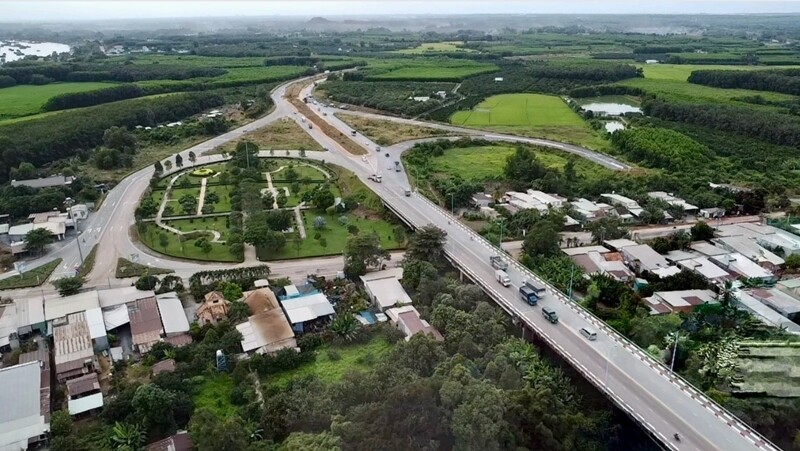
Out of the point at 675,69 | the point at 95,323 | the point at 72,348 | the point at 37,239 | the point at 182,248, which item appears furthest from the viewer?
the point at 675,69

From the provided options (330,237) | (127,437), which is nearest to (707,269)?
(330,237)

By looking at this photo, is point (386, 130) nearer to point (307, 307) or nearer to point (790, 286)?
point (307, 307)

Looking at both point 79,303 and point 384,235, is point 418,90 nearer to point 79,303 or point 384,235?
point 384,235

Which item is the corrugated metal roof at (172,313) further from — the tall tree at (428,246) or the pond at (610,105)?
the pond at (610,105)

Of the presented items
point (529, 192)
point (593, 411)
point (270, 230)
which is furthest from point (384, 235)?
point (593, 411)

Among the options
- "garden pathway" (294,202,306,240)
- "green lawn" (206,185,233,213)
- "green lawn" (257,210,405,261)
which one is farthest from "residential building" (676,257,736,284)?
"green lawn" (206,185,233,213)
